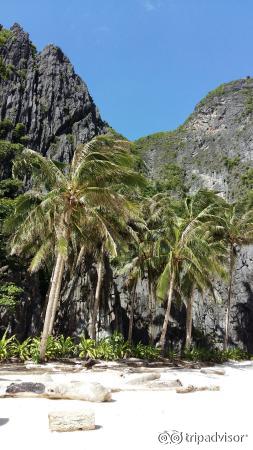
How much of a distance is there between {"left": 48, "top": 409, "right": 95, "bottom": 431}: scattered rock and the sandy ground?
9 cm

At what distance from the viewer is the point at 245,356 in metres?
27.2

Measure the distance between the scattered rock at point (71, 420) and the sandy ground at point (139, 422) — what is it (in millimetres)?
86

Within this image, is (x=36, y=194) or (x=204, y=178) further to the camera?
(x=204, y=178)

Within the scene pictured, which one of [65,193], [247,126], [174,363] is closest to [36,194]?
[65,193]

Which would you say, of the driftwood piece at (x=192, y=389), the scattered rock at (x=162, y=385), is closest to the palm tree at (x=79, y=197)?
the scattered rock at (x=162, y=385)

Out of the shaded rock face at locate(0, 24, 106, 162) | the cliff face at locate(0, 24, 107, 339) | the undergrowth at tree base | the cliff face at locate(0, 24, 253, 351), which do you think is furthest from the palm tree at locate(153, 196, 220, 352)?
the shaded rock face at locate(0, 24, 106, 162)

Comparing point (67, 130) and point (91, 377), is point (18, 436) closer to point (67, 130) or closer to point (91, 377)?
point (91, 377)

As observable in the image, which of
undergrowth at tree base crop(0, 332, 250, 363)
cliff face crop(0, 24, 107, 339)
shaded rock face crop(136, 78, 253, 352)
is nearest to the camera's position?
undergrowth at tree base crop(0, 332, 250, 363)

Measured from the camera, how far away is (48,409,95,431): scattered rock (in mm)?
5340

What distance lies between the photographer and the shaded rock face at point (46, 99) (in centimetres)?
4353

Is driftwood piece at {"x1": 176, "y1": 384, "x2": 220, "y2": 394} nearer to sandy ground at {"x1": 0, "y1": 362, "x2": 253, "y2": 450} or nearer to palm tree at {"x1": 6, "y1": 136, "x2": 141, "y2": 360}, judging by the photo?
sandy ground at {"x1": 0, "y1": 362, "x2": 253, "y2": 450}

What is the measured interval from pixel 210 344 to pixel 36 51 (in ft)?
151

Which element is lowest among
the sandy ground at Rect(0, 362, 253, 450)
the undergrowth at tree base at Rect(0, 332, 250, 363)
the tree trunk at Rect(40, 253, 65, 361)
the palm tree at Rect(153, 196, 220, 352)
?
the sandy ground at Rect(0, 362, 253, 450)

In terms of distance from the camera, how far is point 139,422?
6.12 metres
